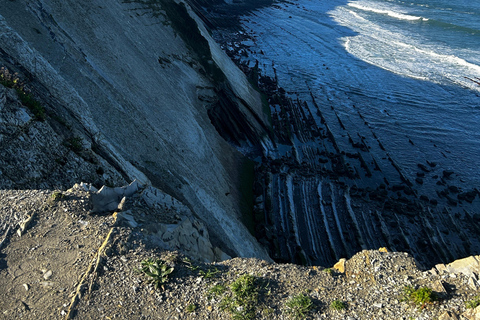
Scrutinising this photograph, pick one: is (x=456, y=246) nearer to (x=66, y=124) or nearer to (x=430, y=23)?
(x=66, y=124)

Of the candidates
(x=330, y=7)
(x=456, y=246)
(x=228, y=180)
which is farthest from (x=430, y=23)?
(x=228, y=180)

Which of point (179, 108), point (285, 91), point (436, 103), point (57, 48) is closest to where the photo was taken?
point (57, 48)

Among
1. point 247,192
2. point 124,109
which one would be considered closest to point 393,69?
point 247,192

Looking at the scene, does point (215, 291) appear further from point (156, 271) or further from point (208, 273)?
point (156, 271)

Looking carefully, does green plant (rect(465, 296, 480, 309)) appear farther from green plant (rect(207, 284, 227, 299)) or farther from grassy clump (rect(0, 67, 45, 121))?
grassy clump (rect(0, 67, 45, 121))

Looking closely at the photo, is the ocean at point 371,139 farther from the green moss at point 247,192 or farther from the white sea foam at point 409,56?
the green moss at point 247,192

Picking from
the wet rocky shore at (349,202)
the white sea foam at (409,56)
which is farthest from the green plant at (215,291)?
the white sea foam at (409,56)
